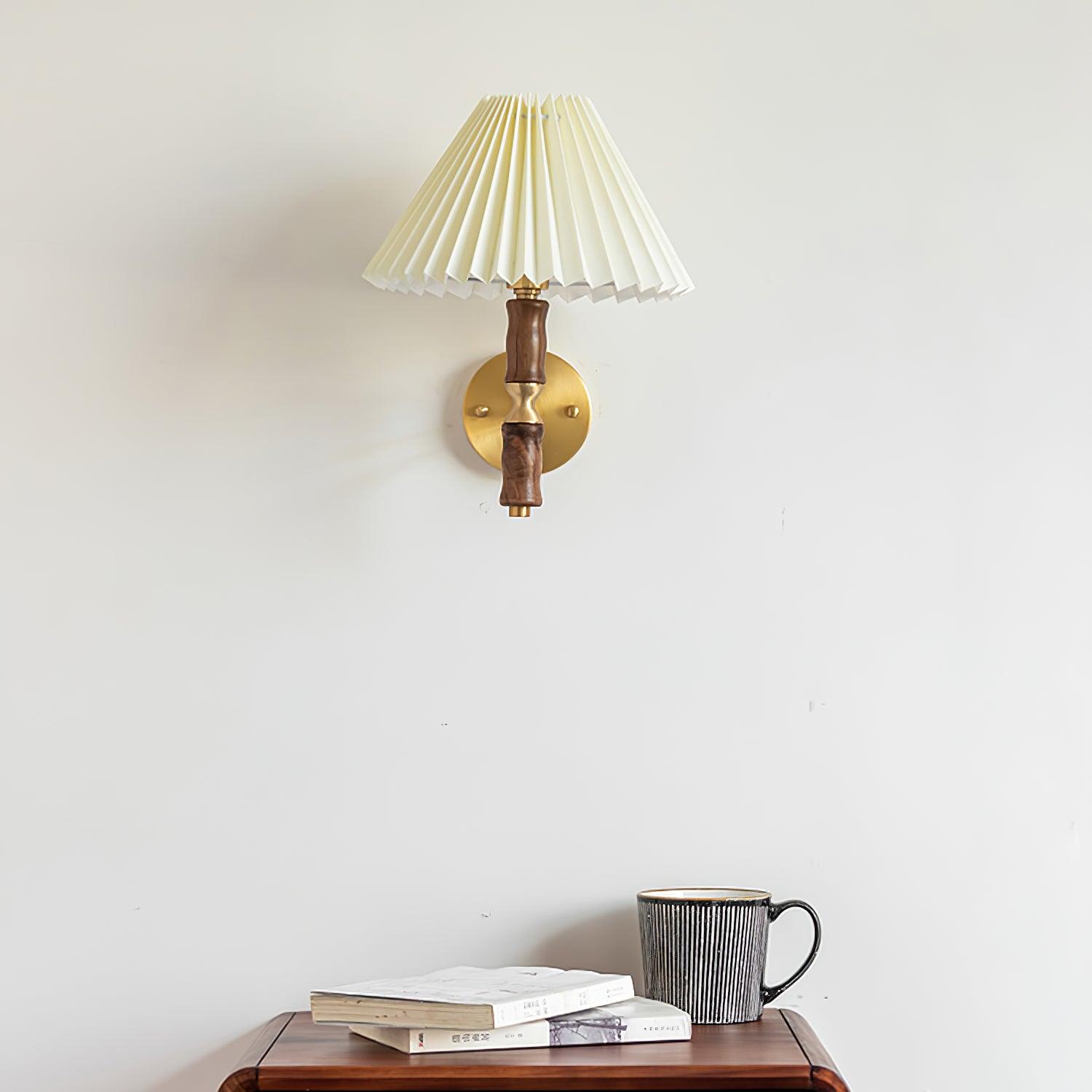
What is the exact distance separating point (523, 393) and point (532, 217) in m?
0.15

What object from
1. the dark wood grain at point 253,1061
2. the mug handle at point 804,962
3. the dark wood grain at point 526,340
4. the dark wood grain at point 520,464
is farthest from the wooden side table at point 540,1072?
the dark wood grain at point 526,340

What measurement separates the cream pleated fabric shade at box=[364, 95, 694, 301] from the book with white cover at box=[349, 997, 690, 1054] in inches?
22.8

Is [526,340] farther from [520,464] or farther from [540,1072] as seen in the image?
[540,1072]

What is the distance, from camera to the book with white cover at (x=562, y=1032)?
91 centimetres

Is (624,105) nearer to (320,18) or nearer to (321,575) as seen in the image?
(320,18)

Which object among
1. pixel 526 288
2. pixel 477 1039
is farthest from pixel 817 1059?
pixel 526 288

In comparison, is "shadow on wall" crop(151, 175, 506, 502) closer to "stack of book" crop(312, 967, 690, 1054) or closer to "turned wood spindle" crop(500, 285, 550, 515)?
"turned wood spindle" crop(500, 285, 550, 515)

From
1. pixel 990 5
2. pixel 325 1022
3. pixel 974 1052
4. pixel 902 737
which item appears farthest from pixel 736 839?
pixel 990 5

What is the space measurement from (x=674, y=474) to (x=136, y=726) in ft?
1.80

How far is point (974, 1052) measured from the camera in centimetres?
114

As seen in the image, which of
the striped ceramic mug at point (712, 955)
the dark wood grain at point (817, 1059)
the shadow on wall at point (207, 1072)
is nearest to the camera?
the dark wood grain at point (817, 1059)

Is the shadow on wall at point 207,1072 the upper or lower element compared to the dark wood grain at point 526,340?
lower

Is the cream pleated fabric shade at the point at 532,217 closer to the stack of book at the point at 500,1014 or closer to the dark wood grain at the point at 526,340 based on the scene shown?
A: the dark wood grain at the point at 526,340

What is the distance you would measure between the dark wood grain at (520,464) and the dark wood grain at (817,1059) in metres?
0.48
